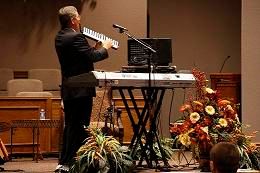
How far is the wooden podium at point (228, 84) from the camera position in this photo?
8742mm

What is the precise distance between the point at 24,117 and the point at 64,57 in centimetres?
241

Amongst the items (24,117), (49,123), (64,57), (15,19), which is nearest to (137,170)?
(64,57)

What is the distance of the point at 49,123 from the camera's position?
720cm

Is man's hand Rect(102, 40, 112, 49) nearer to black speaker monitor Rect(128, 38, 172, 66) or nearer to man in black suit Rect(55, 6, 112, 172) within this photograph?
man in black suit Rect(55, 6, 112, 172)

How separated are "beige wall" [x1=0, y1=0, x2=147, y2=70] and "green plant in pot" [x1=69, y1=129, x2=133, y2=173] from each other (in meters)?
4.58

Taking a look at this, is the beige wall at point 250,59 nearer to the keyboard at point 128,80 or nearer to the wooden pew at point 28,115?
the wooden pew at point 28,115

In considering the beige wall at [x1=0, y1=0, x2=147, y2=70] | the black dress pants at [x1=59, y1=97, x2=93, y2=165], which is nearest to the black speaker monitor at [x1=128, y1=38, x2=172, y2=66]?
the black dress pants at [x1=59, y1=97, x2=93, y2=165]

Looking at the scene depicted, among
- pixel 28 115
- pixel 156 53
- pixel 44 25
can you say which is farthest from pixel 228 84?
pixel 156 53

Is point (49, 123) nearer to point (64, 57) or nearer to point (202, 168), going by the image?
point (64, 57)

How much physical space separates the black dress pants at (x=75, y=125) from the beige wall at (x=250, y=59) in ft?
12.6

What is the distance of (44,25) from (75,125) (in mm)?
4776

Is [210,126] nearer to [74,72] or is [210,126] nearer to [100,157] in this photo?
[100,157]

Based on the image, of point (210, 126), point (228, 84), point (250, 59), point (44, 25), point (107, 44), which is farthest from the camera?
point (44, 25)

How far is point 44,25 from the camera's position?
9852 millimetres
